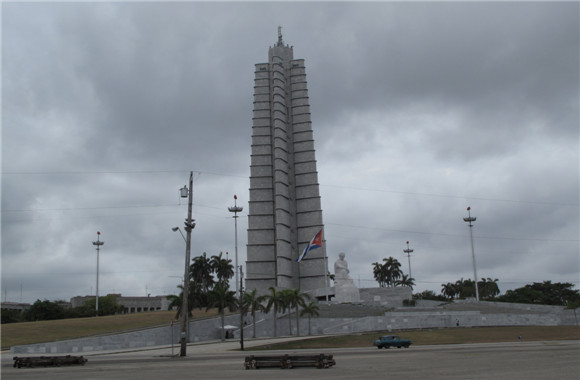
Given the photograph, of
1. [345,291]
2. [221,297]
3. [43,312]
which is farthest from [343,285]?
[43,312]

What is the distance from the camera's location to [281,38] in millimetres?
100750

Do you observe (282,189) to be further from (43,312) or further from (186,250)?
(186,250)

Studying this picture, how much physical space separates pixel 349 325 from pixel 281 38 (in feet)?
225

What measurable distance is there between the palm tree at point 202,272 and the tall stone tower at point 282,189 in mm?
10415

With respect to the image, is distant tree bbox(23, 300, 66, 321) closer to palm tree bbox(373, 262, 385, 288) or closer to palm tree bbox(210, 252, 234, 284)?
palm tree bbox(210, 252, 234, 284)

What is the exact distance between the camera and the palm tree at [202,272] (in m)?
86.5

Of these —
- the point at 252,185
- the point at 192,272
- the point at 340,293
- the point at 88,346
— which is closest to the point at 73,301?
the point at 192,272

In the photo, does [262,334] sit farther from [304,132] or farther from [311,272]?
[304,132]

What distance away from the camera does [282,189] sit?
266 ft

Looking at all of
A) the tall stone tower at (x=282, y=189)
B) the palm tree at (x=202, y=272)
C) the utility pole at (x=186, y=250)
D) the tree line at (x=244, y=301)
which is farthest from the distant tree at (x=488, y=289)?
the utility pole at (x=186, y=250)

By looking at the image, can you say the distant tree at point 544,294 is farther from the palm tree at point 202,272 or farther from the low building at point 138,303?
the low building at point 138,303

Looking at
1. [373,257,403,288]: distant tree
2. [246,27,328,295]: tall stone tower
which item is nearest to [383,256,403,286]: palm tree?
[373,257,403,288]: distant tree

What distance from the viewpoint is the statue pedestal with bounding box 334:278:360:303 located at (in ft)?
217

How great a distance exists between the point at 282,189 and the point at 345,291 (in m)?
21.8
